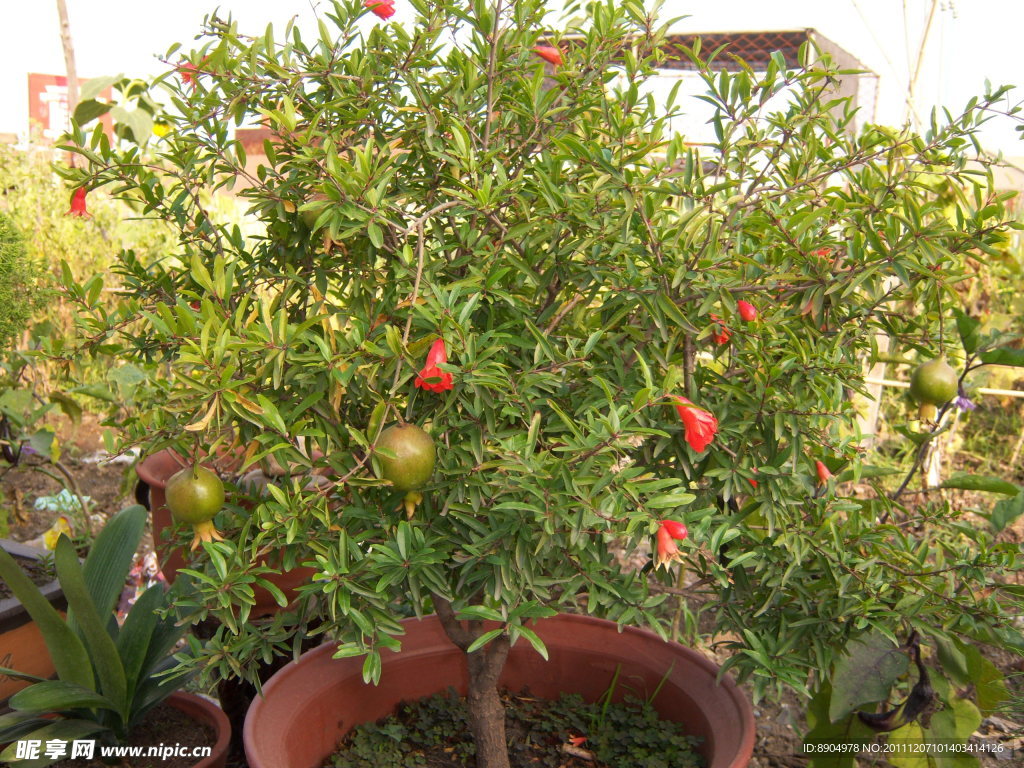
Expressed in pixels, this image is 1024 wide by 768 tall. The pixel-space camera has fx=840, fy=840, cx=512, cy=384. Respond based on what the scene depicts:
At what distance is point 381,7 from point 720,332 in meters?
0.80

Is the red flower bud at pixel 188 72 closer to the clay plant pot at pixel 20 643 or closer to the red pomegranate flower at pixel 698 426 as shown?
the red pomegranate flower at pixel 698 426

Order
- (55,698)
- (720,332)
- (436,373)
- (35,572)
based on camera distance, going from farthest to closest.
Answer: (35,572) < (55,698) < (720,332) < (436,373)

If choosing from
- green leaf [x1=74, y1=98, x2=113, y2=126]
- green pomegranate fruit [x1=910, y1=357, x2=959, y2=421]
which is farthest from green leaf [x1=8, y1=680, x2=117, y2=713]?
green leaf [x1=74, y1=98, x2=113, y2=126]

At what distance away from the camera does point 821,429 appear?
1.45 m

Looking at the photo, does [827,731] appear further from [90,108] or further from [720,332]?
[90,108]

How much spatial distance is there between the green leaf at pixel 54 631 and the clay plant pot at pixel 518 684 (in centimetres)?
45

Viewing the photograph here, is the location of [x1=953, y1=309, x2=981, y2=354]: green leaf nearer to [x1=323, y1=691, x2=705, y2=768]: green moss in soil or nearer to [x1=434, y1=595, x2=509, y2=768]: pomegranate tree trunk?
[x1=323, y1=691, x2=705, y2=768]: green moss in soil

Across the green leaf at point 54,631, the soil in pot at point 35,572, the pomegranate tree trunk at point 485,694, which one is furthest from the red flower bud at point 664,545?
the soil in pot at point 35,572

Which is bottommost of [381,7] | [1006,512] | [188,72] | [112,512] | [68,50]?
[112,512]

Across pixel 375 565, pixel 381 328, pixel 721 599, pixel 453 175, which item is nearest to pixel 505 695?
pixel 721 599

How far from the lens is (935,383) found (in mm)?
1607

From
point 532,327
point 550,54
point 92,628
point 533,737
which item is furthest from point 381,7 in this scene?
point 533,737

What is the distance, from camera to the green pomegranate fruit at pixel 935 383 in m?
1.60

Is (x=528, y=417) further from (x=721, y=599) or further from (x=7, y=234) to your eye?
(x=7, y=234)
